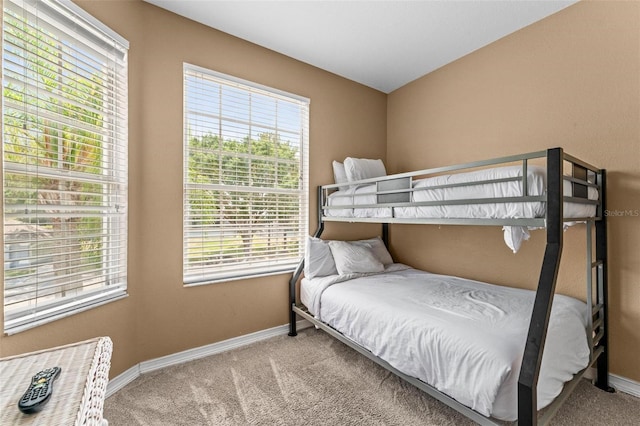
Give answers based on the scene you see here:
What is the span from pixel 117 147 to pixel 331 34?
1.89 meters

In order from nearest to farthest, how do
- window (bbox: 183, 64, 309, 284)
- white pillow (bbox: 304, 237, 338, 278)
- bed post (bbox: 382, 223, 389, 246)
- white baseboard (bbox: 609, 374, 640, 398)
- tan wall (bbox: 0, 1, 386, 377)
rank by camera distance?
white baseboard (bbox: 609, 374, 640, 398) → tan wall (bbox: 0, 1, 386, 377) → window (bbox: 183, 64, 309, 284) → white pillow (bbox: 304, 237, 338, 278) → bed post (bbox: 382, 223, 389, 246)

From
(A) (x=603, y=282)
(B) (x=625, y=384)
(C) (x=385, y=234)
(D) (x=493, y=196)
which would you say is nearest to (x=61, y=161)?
(D) (x=493, y=196)

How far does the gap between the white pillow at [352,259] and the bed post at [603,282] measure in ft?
5.12

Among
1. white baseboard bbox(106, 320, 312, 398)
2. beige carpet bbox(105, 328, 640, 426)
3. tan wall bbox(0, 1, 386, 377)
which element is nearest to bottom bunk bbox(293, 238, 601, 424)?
beige carpet bbox(105, 328, 640, 426)

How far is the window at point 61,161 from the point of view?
1354 millimetres

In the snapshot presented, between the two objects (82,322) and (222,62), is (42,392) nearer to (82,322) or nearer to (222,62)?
(82,322)

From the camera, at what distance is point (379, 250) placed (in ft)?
10.1

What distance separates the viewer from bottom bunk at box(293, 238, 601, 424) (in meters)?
1.25

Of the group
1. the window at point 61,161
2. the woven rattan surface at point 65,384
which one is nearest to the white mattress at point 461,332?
the woven rattan surface at point 65,384

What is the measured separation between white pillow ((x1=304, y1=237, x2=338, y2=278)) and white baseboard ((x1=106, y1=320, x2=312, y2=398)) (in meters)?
0.58

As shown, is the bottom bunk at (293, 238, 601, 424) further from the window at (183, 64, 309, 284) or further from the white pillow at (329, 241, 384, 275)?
the window at (183, 64, 309, 284)

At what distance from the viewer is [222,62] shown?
7.88ft

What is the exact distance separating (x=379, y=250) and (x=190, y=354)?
202cm

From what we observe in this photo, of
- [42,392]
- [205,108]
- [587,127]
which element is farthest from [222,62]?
[587,127]
